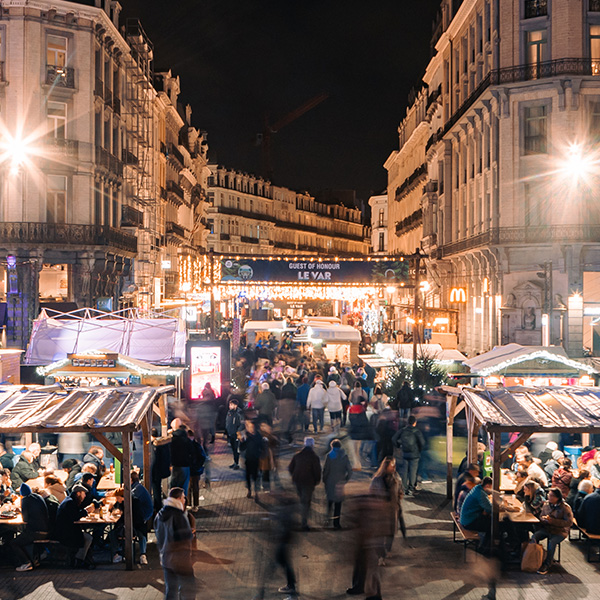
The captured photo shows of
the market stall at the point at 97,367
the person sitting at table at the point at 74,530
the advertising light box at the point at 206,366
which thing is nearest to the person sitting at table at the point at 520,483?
the person sitting at table at the point at 74,530

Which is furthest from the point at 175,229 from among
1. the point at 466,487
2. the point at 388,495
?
the point at 388,495

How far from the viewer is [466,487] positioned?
12.3 metres

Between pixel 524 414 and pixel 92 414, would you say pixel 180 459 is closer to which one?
pixel 92 414

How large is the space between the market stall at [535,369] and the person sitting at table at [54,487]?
10587mm

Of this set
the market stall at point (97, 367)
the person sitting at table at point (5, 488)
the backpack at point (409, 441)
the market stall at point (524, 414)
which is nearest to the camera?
the market stall at point (524, 414)

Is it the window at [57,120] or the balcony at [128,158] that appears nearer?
the window at [57,120]

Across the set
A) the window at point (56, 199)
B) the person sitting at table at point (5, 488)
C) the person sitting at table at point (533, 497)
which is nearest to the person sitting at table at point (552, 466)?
the person sitting at table at point (533, 497)

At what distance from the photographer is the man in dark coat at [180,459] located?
13.6 meters

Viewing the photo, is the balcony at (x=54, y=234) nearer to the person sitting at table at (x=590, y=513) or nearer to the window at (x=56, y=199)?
the window at (x=56, y=199)

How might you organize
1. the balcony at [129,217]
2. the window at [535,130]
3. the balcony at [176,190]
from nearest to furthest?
the window at [535,130] < the balcony at [129,217] < the balcony at [176,190]

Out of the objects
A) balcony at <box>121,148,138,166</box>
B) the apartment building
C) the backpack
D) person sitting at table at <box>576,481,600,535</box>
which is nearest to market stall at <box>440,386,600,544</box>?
person sitting at table at <box>576,481,600,535</box>

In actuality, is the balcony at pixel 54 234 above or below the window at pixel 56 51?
below

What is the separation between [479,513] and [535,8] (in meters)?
30.4

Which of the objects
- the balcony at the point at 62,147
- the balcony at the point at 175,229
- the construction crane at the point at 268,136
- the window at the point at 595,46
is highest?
the construction crane at the point at 268,136
